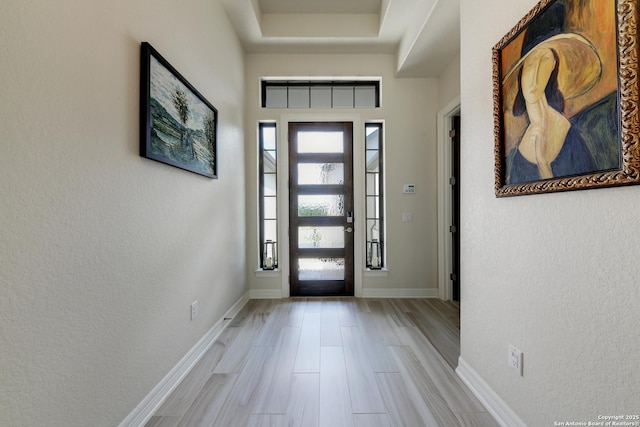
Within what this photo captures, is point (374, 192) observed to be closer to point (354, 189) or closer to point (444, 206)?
point (354, 189)

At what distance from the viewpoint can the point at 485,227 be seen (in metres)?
1.62

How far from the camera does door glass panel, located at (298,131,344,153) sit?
3518 mm

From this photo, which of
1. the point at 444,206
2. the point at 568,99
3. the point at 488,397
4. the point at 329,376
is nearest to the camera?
the point at 568,99

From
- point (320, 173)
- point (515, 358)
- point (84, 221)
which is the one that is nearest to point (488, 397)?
point (515, 358)

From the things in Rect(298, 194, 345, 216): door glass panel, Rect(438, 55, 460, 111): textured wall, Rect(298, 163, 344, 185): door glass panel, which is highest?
Rect(438, 55, 460, 111): textured wall

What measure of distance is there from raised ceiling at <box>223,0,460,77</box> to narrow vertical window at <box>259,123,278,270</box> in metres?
1.00

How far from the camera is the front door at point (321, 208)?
3506mm

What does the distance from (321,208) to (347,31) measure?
2.03m

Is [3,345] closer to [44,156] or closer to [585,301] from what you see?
[44,156]

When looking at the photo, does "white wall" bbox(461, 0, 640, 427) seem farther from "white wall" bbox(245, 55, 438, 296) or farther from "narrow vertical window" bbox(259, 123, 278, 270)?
"narrow vertical window" bbox(259, 123, 278, 270)

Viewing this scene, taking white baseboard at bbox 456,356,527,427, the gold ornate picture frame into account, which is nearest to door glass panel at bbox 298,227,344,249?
white baseboard at bbox 456,356,527,427

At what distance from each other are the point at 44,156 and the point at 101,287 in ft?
1.82

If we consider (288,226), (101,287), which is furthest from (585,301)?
(288,226)

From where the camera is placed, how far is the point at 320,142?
3.52 m
